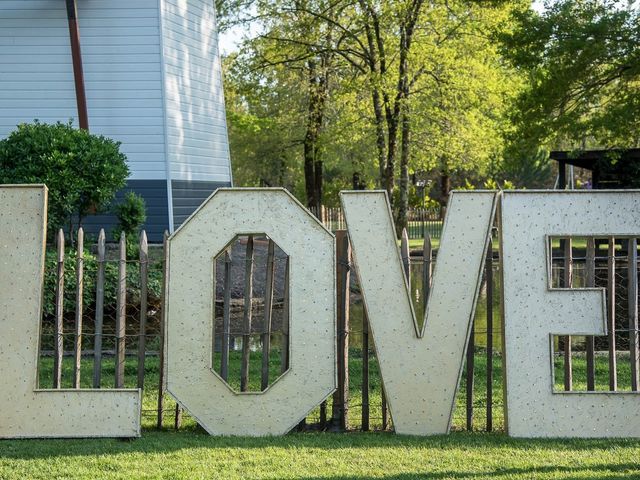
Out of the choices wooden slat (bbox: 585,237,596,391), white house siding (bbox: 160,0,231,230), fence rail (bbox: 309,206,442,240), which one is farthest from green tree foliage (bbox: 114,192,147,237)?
fence rail (bbox: 309,206,442,240)

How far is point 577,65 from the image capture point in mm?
20219

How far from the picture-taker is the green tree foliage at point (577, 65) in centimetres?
1991

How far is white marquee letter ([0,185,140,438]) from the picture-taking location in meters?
6.86

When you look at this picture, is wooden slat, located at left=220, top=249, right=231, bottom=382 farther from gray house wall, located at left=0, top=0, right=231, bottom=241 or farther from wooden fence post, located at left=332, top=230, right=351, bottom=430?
gray house wall, located at left=0, top=0, right=231, bottom=241

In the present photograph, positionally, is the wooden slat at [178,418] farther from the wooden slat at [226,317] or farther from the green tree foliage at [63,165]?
the green tree foliage at [63,165]

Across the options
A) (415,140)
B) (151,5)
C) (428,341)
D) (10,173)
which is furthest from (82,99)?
(428,341)

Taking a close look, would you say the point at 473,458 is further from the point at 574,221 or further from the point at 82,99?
the point at 82,99

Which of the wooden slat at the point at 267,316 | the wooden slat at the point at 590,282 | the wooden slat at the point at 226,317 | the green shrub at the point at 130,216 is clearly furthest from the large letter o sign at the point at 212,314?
the green shrub at the point at 130,216

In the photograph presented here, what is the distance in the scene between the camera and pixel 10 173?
16.2 meters

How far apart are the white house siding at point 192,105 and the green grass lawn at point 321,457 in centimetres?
1468

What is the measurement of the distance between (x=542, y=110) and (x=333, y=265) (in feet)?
50.5

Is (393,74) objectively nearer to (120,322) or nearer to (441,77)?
(441,77)

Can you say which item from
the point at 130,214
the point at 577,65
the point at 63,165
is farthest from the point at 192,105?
the point at 577,65

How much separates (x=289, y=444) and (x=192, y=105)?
16.7 m
